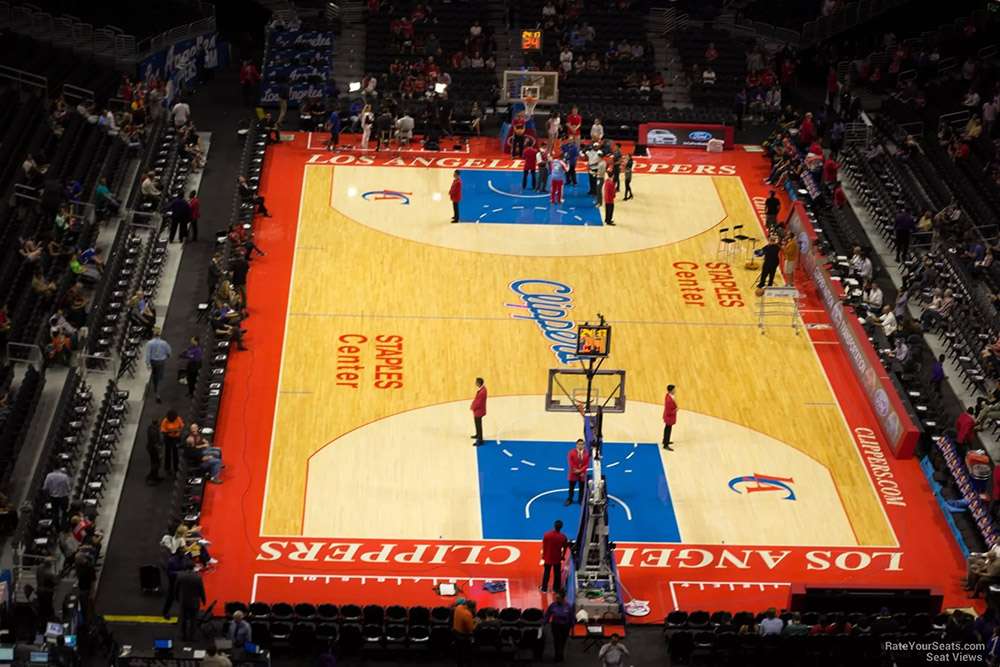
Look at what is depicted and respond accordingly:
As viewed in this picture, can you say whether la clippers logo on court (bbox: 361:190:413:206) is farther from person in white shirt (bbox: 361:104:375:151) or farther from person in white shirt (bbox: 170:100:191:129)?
person in white shirt (bbox: 170:100:191:129)

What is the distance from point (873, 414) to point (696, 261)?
26.9ft

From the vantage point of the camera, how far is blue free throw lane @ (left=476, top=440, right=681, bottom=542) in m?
31.7

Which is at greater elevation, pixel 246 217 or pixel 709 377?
pixel 246 217

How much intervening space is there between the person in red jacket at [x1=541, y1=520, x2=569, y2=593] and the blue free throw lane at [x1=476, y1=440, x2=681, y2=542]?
183 centimetres

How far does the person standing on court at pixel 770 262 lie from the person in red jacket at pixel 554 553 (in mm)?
12395

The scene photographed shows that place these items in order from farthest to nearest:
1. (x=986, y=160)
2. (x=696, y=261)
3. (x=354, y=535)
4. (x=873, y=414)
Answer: (x=986, y=160) < (x=696, y=261) < (x=873, y=414) < (x=354, y=535)

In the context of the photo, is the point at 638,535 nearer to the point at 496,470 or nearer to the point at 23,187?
the point at 496,470

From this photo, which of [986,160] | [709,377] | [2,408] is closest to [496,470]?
[709,377]

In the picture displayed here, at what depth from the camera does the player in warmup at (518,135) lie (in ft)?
161

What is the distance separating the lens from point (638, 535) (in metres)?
31.6

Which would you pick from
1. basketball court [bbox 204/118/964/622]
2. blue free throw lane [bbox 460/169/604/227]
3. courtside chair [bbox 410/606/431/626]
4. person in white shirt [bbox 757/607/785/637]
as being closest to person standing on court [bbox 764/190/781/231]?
basketball court [bbox 204/118/964/622]

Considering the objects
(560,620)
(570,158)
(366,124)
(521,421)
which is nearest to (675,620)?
(560,620)

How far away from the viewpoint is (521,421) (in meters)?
35.0

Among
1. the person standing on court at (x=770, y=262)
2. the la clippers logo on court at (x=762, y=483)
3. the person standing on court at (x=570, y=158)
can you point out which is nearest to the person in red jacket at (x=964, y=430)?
the la clippers logo on court at (x=762, y=483)
